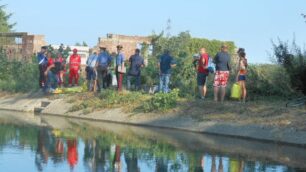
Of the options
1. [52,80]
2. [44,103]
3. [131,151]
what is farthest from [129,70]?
[131,151]

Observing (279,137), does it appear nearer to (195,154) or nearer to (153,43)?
(195,154)

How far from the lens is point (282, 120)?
19922mm

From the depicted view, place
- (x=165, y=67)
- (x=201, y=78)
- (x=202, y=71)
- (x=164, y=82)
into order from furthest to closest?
(x=164, y=82) → (x=165, y=67) → (x=201, y=78) → (x=202, y=71)

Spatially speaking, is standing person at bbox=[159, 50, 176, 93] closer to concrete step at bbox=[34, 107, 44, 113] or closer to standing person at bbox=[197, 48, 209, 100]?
standing person at bbox=[197, 48, 209, 100]

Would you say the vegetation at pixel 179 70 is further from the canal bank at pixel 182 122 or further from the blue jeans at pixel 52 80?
the blue jeans at pixel 52 80

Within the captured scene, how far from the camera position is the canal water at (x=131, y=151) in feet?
42.3

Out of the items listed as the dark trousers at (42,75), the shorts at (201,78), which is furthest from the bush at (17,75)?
the shorts at (201,78)

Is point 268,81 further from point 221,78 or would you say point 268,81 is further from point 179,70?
point 179,70

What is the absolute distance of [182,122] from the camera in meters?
22.2

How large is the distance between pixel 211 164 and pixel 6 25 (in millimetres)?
74140

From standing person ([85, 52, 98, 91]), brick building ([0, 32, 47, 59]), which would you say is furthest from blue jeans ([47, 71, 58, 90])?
brick building ([0, 32, 47, 59])

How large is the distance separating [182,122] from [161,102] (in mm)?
1631

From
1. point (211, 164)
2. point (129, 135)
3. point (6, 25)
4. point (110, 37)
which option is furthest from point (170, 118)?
point (6, 25)

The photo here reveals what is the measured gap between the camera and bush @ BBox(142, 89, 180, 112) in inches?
926
